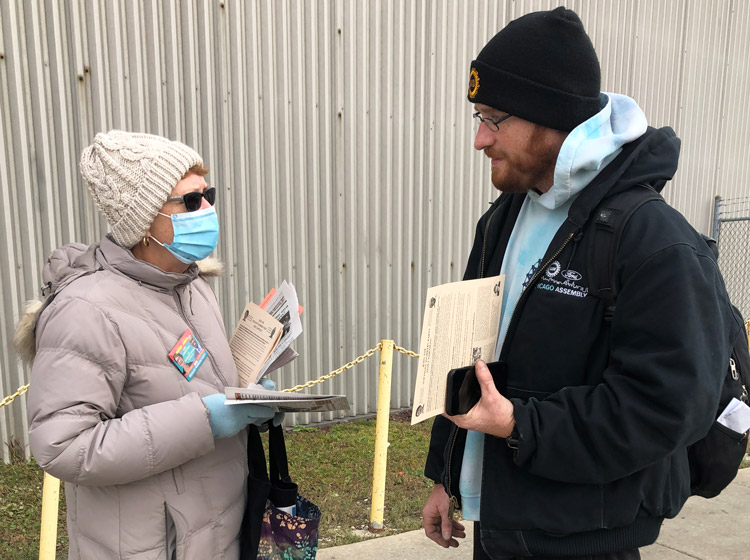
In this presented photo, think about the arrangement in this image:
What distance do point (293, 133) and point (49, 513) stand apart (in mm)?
3826

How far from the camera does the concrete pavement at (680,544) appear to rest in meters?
3.99

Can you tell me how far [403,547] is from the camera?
13.4 feet

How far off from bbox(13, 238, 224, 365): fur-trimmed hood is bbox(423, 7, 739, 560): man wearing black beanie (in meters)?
1.11

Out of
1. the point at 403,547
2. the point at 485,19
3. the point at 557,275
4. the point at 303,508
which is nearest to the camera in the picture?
the point at 557,275

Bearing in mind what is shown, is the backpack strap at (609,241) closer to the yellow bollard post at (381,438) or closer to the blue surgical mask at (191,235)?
the blue surgical mask at (191,235)

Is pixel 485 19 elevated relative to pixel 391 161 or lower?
elevated

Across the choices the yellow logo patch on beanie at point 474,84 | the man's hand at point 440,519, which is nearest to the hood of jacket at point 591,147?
the yellow logo patch on beanie at point 474,84

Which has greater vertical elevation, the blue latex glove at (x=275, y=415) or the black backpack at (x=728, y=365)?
the black backpack at (x=728, y=365)

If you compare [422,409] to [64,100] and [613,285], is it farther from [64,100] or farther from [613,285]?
[64,100]

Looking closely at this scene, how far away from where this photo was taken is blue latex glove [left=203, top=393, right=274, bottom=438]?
1.95 meters

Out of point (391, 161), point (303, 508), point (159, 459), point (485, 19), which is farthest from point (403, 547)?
point (485, 19)

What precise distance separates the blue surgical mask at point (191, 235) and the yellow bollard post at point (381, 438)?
222 cm

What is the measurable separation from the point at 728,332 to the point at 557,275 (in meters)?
0.48

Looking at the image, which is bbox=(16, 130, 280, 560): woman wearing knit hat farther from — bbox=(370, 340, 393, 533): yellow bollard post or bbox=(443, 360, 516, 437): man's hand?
bbox=(370, 340, 393, 533): yellow bollard post
